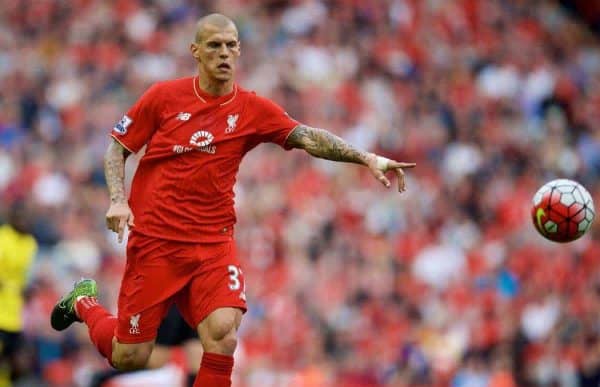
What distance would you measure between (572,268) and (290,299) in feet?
11.1

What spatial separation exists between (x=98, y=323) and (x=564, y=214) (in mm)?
3343

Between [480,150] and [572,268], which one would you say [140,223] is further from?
[480,150]

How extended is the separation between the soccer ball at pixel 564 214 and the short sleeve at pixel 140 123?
3.01m

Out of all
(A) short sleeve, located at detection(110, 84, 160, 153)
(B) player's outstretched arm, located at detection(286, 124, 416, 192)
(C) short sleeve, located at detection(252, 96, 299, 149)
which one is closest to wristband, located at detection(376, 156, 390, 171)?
(B) player's outstretched arm, located at detection(286, 124, 416, 192)

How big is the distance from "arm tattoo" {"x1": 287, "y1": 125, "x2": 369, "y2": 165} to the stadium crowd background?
5.02 metres

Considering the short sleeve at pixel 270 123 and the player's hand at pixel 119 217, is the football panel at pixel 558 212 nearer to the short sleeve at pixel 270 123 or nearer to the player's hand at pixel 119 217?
the short sleeve at pixel 270 123

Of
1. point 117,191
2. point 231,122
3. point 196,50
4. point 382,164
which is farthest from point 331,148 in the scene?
point 117,191

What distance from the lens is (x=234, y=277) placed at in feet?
28.3

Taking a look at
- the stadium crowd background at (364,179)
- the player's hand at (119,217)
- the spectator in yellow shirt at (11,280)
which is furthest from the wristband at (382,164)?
the stadium crowd background at (364,179)

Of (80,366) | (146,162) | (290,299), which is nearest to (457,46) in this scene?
(290,299)

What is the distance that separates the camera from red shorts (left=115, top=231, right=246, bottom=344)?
8570mm

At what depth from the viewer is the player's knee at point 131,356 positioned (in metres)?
8.82

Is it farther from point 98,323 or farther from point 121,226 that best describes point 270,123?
point 98,323

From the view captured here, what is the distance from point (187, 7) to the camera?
19.8 meters
